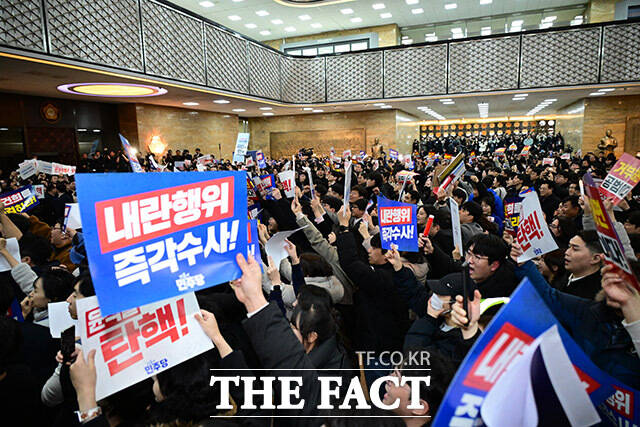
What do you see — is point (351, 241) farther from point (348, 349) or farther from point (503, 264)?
point (503, 264)

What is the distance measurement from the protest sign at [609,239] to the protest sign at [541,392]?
62cm

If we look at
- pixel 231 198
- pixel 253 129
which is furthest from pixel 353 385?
pixel 253 129

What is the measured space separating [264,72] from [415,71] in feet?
19.3

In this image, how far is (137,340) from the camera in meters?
1.70

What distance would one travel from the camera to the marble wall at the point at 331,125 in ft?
66.0

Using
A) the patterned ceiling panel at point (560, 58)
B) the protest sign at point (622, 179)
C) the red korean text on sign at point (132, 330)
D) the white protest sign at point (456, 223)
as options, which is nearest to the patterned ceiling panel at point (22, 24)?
the red korean text on sign at point (132, 330)

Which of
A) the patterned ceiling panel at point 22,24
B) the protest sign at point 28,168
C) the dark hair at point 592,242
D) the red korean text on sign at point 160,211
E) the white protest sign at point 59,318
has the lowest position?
the white protest sign at point 59,318

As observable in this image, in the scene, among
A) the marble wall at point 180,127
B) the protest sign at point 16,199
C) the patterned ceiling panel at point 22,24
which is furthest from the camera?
the marble wall at point 180,127

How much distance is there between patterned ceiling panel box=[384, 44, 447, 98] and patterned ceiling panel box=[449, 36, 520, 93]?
37 cm

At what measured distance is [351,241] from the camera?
130 inches

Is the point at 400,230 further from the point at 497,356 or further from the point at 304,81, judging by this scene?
the point at 304,81

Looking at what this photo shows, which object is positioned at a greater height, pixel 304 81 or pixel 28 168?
pixel 304 81

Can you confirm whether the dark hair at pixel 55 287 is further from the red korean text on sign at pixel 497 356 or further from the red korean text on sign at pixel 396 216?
the red korean text on sign at pixel 497 356

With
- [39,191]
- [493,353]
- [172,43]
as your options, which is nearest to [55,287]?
[493,353]
